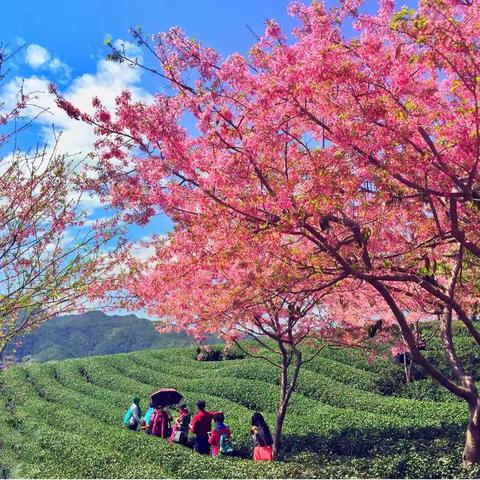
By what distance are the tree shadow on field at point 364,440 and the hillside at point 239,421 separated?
1.0 inches

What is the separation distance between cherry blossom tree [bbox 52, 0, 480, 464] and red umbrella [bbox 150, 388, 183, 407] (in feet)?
37.4

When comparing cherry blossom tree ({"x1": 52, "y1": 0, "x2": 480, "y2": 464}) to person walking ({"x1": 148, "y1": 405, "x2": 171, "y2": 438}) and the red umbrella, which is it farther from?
the red umbrella

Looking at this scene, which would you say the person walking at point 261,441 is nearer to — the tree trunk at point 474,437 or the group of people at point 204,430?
the group of people at point 204,430

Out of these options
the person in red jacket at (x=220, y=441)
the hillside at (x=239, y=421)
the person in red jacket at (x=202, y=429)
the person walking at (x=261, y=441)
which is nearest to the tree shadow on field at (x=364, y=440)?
the hillside at (x=239, y=421)

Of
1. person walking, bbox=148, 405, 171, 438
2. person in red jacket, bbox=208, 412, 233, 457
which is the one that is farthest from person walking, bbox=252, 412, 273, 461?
person walking, bbox=148, 405, 171, 438

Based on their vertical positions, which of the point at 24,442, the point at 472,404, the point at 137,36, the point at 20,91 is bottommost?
the point at 24,442

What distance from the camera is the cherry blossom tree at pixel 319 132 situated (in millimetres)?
7082

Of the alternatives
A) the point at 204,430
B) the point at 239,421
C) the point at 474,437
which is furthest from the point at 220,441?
the point at 474,437

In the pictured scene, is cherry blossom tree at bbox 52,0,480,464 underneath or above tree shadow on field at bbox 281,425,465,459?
above

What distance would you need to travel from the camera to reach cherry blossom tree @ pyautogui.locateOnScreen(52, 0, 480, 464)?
7082 mm

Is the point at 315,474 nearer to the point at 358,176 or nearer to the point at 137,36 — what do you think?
the point at 358,176

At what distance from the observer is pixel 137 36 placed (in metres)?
7.44

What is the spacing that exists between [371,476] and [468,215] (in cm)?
509

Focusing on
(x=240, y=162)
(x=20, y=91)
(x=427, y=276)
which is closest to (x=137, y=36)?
(x=20, y=91)
